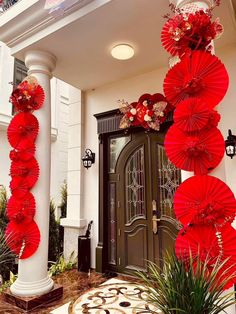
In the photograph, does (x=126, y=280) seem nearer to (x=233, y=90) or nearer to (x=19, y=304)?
(x=19, y=304)

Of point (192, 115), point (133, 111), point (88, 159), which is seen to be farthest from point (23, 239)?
point (192, 115)

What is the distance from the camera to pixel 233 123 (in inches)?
118

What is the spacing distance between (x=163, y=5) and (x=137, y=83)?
1.49 meters

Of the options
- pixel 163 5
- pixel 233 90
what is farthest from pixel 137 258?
pixel 163 5

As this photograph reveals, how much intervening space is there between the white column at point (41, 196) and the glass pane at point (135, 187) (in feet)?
4.29

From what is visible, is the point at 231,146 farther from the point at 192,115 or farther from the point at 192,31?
the point at 192,31

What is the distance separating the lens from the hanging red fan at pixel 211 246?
163cm

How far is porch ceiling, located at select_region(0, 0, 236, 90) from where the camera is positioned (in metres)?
2.59

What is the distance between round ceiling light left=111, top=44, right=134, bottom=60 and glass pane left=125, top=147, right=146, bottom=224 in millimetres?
1381

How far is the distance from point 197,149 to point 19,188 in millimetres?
2218

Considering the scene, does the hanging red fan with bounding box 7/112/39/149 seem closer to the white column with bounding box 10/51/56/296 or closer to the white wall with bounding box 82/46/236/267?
the white column with bounding box 10/51/56/296

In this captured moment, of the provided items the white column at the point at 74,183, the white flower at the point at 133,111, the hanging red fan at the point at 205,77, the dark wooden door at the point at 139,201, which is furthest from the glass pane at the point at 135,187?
the hanging red fan at the point at 205,77

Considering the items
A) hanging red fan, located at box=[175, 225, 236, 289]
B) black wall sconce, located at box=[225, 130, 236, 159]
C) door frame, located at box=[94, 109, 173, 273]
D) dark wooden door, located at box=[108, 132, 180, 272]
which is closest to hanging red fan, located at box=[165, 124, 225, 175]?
hanging red fan, located at box=[175, 225, 236, 289]

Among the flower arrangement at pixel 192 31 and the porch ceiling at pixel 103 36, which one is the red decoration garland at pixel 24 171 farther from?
the flower arrangement at pixel 192 31
